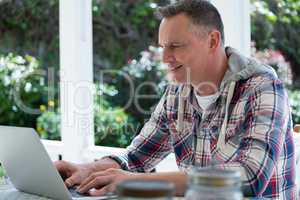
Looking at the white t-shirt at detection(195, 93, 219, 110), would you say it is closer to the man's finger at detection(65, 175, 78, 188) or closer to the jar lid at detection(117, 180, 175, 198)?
the man's finger at detection(65, 175, 78, 188)

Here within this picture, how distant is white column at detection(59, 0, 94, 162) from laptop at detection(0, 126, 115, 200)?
1793 millimetres

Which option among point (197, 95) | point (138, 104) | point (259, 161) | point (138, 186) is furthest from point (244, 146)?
point (138, 104)

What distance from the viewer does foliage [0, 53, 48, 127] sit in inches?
154

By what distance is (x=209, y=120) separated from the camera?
1824 millimetres

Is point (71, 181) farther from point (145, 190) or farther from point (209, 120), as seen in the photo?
point (145, 190)

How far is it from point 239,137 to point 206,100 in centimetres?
26

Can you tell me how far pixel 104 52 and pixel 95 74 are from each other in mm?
167

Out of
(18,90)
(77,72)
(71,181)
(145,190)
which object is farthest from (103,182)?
(18,90)

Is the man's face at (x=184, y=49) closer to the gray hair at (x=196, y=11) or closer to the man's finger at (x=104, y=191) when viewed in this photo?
the gray hair at (x=196, y=11)

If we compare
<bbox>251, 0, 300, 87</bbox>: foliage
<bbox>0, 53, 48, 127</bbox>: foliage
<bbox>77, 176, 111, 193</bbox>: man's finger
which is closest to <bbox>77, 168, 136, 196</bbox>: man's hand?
<bbox>77, 176, 111, 193</bbox>: man's finger

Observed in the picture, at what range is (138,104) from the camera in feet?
11.7

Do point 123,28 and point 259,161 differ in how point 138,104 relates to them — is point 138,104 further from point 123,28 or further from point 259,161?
point 259,161

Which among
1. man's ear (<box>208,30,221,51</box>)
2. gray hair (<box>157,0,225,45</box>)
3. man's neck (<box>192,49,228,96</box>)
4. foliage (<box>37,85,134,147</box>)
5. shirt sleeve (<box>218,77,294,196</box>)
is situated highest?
gray hair (<box>157,0,225,45</box>)

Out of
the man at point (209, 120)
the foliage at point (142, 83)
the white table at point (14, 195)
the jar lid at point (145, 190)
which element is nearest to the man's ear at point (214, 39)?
the man at point (209, 120)
